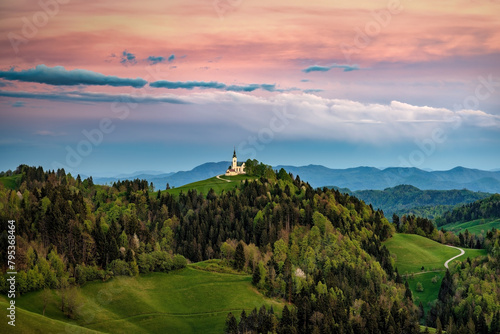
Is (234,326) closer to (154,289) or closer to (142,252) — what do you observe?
(154,289)

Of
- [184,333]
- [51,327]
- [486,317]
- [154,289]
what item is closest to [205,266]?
[154,289]

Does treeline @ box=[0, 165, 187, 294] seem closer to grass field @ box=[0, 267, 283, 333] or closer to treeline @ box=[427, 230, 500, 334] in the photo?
grass field @ box=[0, 267, 283, 333]

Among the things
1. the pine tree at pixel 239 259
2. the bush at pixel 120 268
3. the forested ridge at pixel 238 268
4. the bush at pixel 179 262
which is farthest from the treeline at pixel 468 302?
the bush at pixel 120 268

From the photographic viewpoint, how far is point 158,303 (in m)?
141

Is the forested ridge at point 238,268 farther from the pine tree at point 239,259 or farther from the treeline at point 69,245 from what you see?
the treeline at point 69,245

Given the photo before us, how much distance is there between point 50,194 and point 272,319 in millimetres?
94724

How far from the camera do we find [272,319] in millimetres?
126875

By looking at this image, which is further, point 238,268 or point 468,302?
point 238,268

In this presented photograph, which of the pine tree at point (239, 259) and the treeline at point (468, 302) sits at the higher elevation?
the pine tree at point (239, 259)

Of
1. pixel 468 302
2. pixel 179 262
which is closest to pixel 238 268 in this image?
pixel 179 262

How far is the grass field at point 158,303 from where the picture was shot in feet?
406

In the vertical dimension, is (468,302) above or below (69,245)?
below

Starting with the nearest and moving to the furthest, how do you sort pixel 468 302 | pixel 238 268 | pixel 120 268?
1. pixel 120 268
2. pixel 468 302
3. pixel 238 268

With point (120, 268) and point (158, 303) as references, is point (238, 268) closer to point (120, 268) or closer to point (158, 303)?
point (120, 268)
